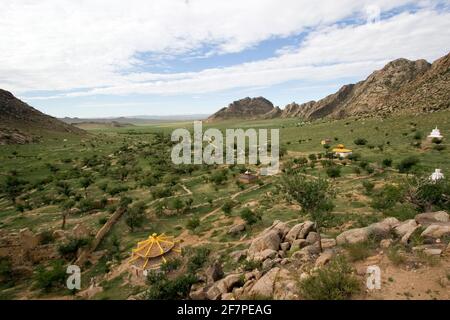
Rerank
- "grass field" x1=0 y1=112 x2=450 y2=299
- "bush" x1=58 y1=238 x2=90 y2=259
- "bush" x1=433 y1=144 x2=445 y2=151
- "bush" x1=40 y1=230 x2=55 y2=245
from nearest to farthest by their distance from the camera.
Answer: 1. "bush" x1=58 y1=238 x2=90 y2=259
2. "grass field" x1=0 y1=112 x2=450 y2=299
3. "bush" x1=40 y1=230 x2=55 y2=245
4. "bush" x1=433 y1=144 x2=445 y2=151

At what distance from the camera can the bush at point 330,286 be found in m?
8.57

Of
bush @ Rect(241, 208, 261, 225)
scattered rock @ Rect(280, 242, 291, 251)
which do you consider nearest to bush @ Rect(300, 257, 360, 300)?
scattered rock @ Rect(280, 242, 291, 251)

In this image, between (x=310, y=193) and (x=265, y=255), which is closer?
(x=265, y=255)

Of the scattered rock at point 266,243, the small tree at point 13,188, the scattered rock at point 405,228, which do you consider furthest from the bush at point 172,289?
the small tree at point 13,188

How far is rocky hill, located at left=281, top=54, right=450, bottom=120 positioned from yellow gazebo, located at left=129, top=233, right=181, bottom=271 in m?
60.0

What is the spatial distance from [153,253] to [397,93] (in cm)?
8920

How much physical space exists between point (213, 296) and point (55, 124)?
110062mm

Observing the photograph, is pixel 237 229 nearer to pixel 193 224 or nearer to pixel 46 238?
pixel 193 224

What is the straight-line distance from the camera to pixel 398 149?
37531 millimetres

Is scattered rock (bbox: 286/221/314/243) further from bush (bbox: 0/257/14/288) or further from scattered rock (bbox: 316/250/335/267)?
bush (bbox: 0/257/14/288)

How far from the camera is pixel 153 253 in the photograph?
17172mm

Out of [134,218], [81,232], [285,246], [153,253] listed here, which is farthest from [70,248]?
[285,246]

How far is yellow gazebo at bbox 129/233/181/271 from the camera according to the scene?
16703mm

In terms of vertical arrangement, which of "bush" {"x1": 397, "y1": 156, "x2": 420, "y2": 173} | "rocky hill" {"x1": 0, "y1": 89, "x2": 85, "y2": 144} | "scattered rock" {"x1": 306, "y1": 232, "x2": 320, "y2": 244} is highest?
"rocky hill" {"x1": 0, "y1": 89, "x2": 85, "y2": 144}
